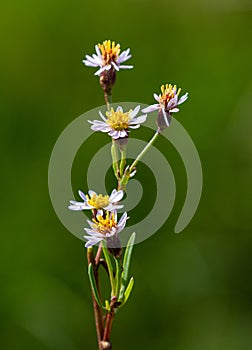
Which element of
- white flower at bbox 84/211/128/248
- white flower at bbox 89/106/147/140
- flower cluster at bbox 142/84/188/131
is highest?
flower cluster at bbox 142/84/188/131

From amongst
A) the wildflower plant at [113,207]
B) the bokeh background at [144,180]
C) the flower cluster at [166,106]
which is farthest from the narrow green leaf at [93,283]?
the bokeh background at [144,180]

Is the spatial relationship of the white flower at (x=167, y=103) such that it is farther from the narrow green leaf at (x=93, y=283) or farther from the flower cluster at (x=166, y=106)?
the narrow green leaf at (x=93, y=283)

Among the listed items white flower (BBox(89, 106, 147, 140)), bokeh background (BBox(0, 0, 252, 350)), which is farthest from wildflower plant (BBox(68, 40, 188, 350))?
bokeh background (BBox(0, 0, 252, 350))

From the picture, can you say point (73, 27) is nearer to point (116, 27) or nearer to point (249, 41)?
point (116, 27)

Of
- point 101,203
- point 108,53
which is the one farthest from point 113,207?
point 108,53

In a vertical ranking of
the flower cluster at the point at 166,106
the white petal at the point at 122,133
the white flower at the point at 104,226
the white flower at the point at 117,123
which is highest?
the flower cluster at the point at 166,106

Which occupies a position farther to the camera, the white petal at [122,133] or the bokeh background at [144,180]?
the bokeh background at [144,180]

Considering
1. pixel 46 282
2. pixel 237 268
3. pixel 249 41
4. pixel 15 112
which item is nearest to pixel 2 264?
pixel 46 282

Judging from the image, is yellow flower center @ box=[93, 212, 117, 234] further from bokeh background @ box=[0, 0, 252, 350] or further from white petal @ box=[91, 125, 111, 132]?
bokeh background @ box=[0, 0, 252, 350]
